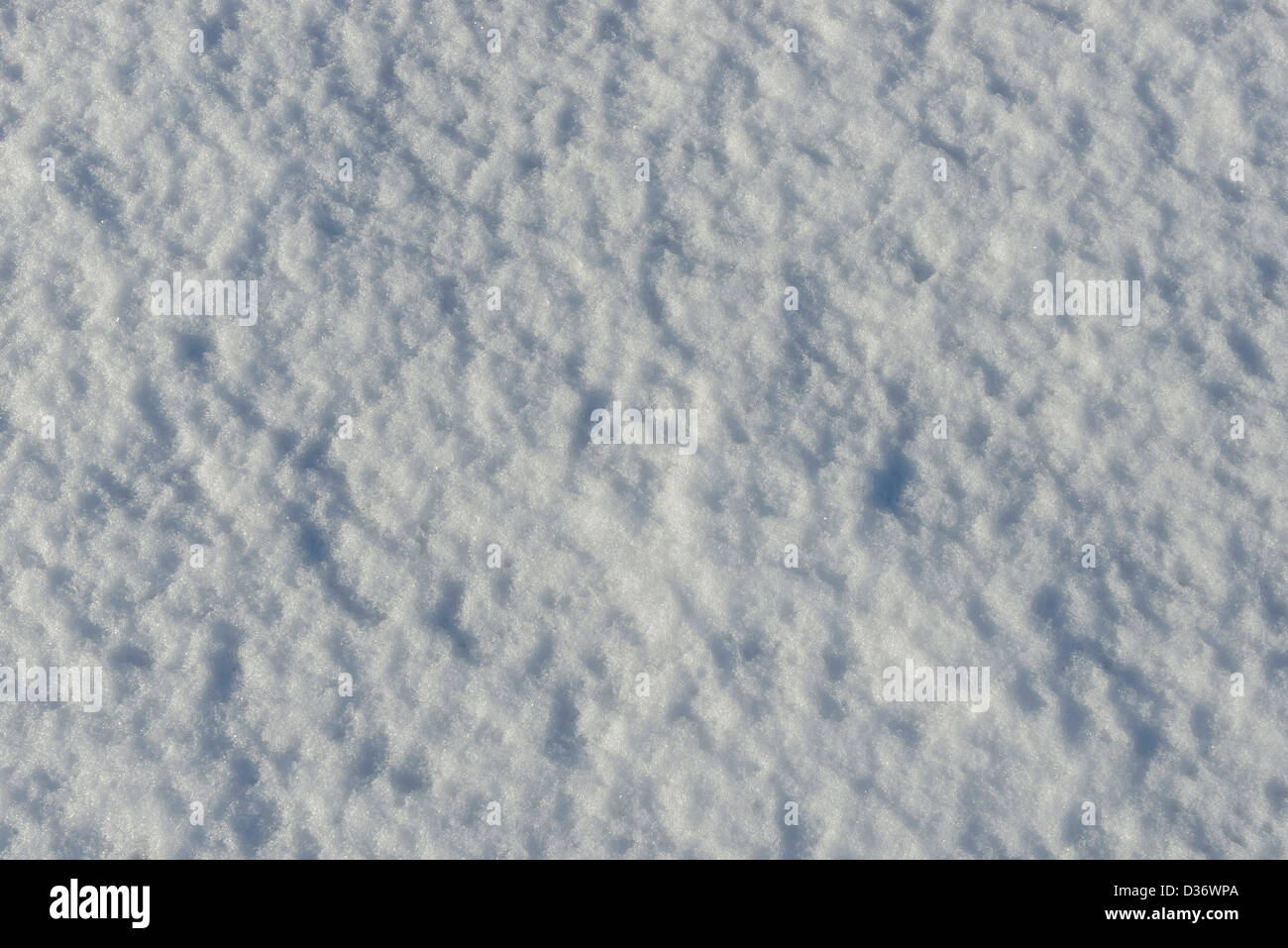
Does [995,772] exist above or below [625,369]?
below

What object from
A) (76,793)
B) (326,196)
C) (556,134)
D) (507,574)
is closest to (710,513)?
(507,574)

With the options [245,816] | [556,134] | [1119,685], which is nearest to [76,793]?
[245,816]

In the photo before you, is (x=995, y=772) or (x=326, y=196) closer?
(x=995, y=772)

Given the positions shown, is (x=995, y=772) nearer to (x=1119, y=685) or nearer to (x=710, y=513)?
(x=1119, y=685)

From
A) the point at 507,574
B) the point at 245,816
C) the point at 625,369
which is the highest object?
the point at 625,369
